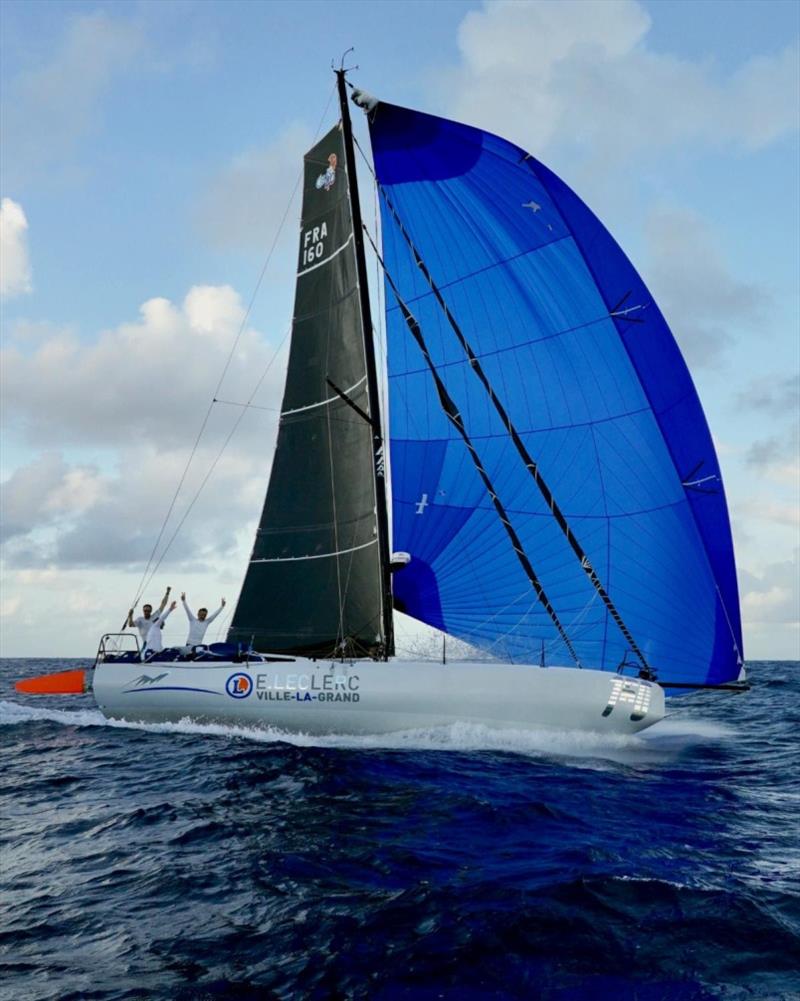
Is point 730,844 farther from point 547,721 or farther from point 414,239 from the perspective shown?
point 414,239

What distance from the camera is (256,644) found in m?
15.1

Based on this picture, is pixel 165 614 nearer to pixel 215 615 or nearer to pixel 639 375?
pixel 215 615

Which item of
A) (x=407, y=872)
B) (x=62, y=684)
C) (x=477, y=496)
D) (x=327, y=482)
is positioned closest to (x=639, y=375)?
(x=477, y=496)

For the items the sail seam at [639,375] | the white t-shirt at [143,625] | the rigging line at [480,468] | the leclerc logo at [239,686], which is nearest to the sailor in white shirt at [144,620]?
the white t-shirt at [143,625]

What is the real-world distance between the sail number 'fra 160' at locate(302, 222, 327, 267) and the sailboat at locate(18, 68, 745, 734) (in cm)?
58

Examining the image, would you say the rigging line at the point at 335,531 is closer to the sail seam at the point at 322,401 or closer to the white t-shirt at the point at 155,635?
the sail seam at the point at 322,401

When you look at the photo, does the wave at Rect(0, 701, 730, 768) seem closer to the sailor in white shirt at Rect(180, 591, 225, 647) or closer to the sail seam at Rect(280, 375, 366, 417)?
the sailor in white shirt at Rect(180, 591, 225, 647)

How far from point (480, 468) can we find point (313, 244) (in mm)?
6644

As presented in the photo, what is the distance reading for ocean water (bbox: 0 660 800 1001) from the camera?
4.80m

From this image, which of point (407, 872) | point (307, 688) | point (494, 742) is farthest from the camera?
point (307, 688)

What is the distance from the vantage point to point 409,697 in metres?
12.1

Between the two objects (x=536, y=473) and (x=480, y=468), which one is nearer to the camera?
(x=536, y=473)

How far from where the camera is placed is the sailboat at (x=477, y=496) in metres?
12.6

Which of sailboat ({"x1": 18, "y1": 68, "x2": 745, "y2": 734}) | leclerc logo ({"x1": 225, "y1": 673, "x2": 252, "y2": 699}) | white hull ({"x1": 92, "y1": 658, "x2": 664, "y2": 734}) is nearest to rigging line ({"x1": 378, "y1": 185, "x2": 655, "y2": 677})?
sailboat ({"x1": 18, "y1": 68, "x2": 745, "y2": 734})
